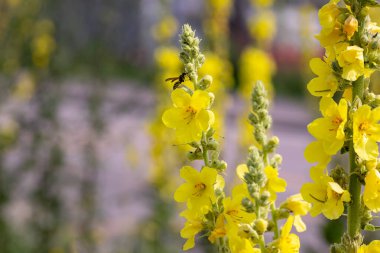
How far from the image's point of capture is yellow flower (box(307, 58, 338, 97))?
1.48 meters

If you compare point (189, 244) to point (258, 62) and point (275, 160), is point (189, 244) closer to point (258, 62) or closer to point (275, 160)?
point (275, 160)

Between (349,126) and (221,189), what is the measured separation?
303 millimetres

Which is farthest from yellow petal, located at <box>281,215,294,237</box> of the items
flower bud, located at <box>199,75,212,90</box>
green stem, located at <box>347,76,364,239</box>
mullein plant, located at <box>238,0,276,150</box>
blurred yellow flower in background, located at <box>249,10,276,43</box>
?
blurred yellow flower in background, located at <box>249,10,276,43</box>

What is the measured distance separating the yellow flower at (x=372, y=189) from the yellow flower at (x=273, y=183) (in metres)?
0.17

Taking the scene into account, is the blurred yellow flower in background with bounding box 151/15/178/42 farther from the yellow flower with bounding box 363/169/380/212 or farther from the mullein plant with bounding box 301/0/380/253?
the yellow flower with bounding box 363/169/380/212

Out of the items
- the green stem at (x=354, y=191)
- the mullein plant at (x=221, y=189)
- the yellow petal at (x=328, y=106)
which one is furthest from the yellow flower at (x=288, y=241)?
the yellow petal at (x=328, y=106)

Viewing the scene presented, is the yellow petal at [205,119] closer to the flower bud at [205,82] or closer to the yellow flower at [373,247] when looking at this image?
the flower bud at [205,82]

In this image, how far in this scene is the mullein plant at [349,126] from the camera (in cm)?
140

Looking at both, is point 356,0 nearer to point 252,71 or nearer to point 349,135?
point 349,135

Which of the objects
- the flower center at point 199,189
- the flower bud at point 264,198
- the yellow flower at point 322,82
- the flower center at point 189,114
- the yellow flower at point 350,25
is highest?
the yellow flower at point 350,25

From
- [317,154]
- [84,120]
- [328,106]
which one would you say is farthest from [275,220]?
[84,120]

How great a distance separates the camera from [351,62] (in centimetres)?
142

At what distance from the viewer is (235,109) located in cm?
1812

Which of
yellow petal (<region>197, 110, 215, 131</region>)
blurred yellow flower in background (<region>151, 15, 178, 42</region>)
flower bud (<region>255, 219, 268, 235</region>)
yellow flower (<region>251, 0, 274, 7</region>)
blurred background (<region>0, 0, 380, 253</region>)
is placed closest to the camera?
flower bud (<region>255, 219, 268, 235</region>)
